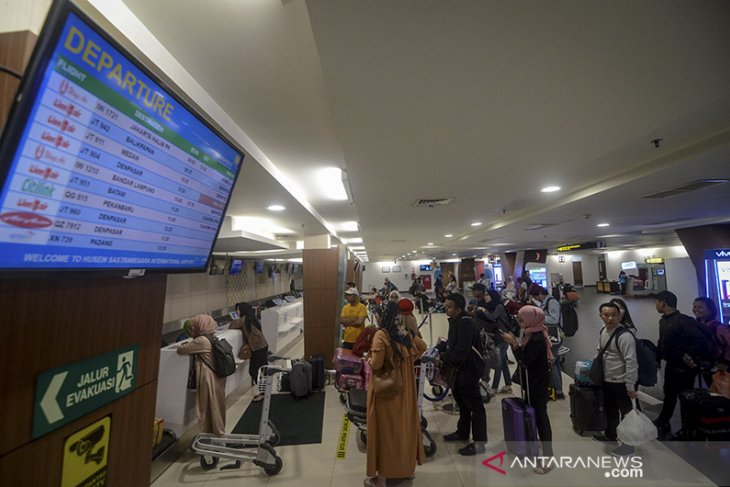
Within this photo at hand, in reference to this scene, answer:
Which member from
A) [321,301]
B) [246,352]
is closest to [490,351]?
[321,301]

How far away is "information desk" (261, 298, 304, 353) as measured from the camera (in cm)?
670

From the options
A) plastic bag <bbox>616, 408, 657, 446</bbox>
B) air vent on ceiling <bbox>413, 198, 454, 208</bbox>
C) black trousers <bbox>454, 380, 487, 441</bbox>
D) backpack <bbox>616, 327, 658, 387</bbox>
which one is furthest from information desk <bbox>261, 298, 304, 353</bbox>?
backpack <bbox>616, 327, 658, 387</bbox>

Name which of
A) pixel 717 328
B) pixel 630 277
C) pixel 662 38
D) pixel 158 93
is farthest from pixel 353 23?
pixel 630 277

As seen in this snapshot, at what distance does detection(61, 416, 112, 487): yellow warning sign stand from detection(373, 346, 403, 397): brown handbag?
1.83m

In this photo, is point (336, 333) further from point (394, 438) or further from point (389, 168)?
point (389, 168)

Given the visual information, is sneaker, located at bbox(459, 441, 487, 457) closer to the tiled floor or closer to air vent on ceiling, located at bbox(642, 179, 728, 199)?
the tiled floor

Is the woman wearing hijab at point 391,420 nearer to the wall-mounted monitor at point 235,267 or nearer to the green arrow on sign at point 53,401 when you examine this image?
the green arrow on sign at point 53,401

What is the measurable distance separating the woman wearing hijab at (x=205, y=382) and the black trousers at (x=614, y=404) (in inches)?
171

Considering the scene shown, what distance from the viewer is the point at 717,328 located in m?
3.45

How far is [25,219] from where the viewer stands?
76 cm

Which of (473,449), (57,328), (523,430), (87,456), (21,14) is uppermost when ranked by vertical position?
(21,14)

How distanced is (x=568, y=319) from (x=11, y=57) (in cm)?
687

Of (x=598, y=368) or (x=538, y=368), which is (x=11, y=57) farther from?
(x=598, y=368)

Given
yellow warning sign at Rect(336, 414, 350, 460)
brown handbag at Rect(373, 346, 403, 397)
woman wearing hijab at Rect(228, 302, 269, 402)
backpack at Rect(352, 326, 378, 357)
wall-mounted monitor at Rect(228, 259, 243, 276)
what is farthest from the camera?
wall-mounted monitor at Rect(228, 259, 243, 276)
